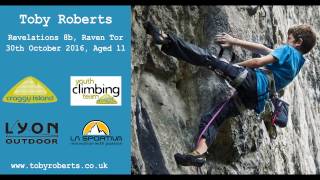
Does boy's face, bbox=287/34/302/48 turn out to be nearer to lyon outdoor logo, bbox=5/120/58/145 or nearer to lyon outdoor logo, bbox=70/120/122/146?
lyon outdoor logo, bbox=70/120/122/146

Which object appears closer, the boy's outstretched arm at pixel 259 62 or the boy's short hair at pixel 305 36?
the boy's outstretched arm at pixel 259 62

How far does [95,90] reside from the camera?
7012mm

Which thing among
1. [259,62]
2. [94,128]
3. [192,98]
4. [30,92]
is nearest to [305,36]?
[259,62]

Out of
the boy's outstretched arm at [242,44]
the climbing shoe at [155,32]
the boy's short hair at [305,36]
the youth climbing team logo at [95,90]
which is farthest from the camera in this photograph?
the boy's short hair at [305,36]

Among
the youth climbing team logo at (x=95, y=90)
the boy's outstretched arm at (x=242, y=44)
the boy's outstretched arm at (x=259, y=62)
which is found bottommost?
the youth climbing team logo at (x=95, y=90)

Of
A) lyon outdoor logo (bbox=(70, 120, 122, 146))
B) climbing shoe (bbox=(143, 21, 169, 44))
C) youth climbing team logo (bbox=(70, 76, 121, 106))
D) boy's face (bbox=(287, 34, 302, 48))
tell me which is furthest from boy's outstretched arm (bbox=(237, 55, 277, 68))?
lyon outdoor logo (bbox=(70, 120, 122, 146))

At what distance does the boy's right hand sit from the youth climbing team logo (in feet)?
3.97

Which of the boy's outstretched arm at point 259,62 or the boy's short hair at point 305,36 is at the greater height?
the boy's short hair at point 305,36

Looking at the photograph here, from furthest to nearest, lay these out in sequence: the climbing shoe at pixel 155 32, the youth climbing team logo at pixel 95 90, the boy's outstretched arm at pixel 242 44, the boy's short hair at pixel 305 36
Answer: the boy's short hair at pixel 305 36 < the boy's outstretched arm at pixel 242 44 < the youth climbing team logo at pixel 95 90 < the climbing shoe at pixel 155 32

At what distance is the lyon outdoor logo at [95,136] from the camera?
696 centimetres

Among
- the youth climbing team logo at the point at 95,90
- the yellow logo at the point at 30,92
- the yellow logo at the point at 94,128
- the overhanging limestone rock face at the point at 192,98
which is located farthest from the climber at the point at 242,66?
the yellow logo at the point at 30,92

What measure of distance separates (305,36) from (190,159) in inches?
74.9

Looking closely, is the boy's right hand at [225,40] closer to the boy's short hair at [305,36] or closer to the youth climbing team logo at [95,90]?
the boy's short hair at [305,36]

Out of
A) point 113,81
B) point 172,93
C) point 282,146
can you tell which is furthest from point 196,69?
point 282,146
